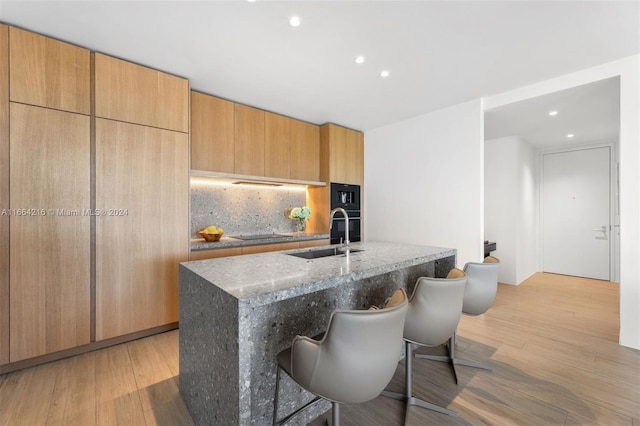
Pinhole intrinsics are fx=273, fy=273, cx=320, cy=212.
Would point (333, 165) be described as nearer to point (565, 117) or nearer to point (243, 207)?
point (243, 207)

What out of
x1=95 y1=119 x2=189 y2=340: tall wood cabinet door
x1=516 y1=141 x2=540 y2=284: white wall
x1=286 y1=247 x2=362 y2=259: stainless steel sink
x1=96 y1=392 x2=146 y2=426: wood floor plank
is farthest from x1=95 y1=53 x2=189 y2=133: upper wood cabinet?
x1=516 y1=141 x2=540 y2=284: white wall

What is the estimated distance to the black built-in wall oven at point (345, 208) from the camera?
4438mm

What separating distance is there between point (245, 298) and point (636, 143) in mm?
3583

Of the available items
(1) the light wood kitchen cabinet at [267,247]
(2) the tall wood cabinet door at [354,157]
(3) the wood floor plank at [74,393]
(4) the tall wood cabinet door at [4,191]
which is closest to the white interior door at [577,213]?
(2) the tall wood cabinet door at [354,157]

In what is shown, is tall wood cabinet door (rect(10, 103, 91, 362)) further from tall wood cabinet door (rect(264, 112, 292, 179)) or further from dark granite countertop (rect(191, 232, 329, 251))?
tall wood cabinet door (rect(264, 112, 292, 179))

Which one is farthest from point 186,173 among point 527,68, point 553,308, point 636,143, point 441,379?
point 553,308

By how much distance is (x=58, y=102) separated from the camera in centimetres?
225

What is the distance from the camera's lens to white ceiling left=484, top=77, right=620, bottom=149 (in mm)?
A: 3002

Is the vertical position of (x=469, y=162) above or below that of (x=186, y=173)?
above

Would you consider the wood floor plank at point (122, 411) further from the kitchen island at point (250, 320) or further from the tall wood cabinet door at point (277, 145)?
the tall wood cabinet door at point (277, 145)

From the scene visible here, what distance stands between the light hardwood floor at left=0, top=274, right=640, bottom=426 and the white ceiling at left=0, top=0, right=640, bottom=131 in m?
2.64

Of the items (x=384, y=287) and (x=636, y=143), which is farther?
(x=636, y=143)

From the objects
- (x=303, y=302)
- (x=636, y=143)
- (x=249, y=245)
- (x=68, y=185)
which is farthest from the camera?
(x=249, y=245)

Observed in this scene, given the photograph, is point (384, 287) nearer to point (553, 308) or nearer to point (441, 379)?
point (441, 379)
